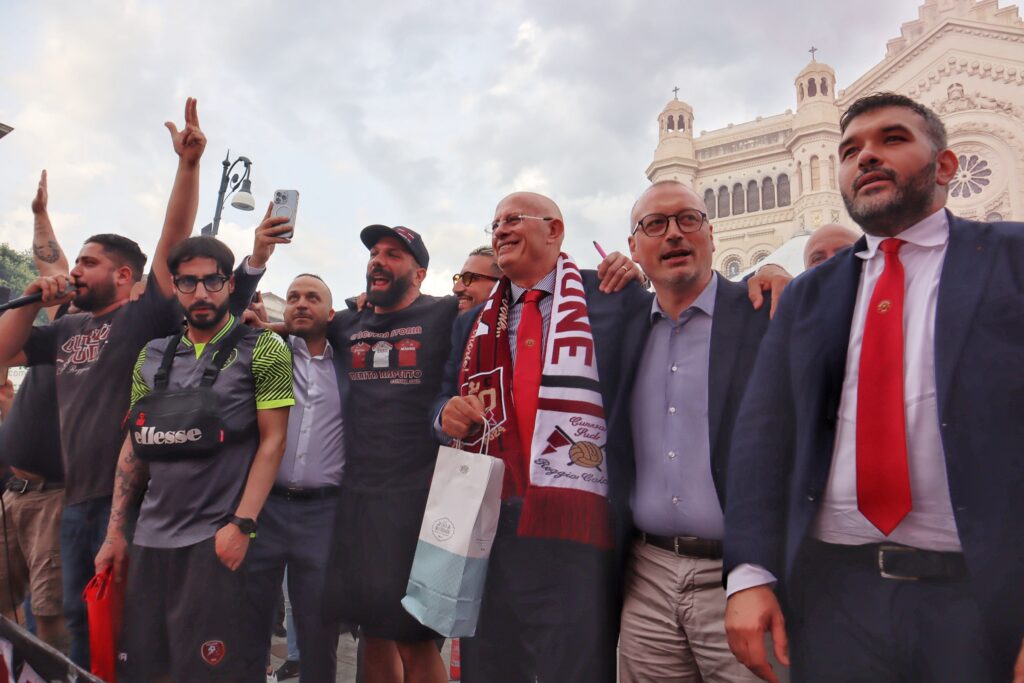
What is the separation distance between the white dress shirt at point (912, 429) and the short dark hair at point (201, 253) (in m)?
2.62

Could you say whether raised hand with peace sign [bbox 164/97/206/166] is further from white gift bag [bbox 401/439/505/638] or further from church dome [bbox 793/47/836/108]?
church dome [bbox 793/47/836/108]

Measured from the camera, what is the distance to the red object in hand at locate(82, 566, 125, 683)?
2.60 meters

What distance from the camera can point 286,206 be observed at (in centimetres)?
337

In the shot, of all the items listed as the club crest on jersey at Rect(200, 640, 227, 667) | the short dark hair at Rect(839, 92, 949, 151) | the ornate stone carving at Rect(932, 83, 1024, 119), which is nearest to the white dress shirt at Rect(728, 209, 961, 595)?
the short dark hair at Rect(839, 92, 949, 151)

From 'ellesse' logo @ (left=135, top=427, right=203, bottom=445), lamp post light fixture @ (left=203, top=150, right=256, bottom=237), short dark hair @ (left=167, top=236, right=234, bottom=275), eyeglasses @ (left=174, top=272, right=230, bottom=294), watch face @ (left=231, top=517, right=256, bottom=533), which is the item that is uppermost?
lamp post light fixture @ (left=203, top=150, right=256, bottom=237)

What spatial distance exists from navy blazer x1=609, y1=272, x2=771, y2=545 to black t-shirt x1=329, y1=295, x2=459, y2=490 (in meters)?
1.03

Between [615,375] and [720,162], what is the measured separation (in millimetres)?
42527

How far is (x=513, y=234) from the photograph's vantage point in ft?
8.68

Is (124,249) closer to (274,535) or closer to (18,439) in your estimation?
(18,439)

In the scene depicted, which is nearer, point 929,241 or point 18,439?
point 929,241

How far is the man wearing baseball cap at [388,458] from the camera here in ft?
9.20

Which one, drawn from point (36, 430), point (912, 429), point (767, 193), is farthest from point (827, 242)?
point (767, 193)

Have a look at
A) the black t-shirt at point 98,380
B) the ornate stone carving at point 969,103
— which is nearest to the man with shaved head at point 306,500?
the black t-shirt at point 98,380

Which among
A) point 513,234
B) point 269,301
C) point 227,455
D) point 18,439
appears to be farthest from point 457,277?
point 269,301
